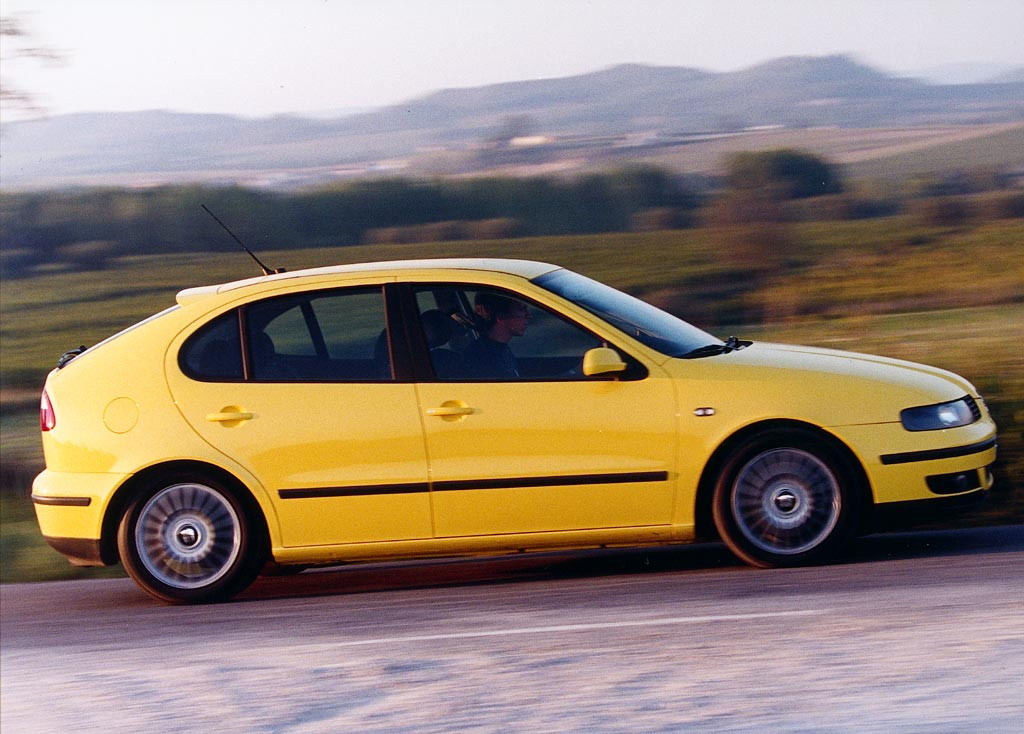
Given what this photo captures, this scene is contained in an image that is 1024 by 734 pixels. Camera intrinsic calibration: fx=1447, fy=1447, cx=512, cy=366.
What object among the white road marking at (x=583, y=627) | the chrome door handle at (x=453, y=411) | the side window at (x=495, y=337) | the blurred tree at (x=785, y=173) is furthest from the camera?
the blurred tree at (x=785, y=173)

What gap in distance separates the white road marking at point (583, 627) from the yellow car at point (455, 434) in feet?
2.37

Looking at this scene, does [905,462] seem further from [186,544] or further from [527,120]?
[527,120]

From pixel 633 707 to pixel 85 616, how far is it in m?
3.44

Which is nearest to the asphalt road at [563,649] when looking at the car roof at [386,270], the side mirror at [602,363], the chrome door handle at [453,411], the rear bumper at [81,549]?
the rear bumper at [81,549]

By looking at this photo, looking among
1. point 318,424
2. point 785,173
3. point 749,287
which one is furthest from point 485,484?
point 785,173

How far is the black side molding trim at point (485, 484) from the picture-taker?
6699mm

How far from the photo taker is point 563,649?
5.68m

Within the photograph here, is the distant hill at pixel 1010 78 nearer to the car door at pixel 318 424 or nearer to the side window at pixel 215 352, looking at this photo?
the car door at pixel 318 424

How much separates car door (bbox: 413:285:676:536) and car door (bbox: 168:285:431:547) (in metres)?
0.14

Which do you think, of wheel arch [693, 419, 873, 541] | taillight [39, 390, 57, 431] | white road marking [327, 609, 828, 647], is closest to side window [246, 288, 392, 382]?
taillight [39, 390, 57, 431]

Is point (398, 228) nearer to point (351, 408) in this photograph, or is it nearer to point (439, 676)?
point (351, 408)

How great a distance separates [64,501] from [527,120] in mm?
15250

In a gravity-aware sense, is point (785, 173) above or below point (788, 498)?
above

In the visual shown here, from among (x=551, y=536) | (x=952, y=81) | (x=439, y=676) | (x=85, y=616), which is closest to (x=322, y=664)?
(x=439, y=676)
